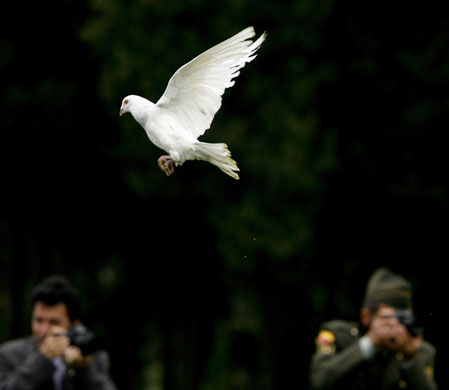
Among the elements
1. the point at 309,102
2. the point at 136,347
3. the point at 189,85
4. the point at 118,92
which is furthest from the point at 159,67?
the point at 136,347

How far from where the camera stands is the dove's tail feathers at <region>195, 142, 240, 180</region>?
420cm

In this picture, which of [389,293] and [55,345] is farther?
[389,293]

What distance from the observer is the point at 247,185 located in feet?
58.1

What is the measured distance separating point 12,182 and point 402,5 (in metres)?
8.25

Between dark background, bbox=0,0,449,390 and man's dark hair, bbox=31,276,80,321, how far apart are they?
5.32m

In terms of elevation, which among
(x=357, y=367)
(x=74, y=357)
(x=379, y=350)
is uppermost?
(x=74, y=357)

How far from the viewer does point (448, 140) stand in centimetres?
1992

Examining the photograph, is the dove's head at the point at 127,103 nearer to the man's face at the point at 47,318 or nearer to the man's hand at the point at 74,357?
the man's hand at the point at 74,357

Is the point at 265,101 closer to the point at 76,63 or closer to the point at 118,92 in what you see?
the point at 76,63

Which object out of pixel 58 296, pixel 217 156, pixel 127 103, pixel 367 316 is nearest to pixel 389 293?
pixel 367 316

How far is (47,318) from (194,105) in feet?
18.4

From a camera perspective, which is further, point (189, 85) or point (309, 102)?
point (309, 102)

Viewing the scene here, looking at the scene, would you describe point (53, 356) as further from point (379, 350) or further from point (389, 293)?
point (389, 293)

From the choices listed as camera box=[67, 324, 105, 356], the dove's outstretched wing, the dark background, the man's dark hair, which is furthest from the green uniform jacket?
the dark background
